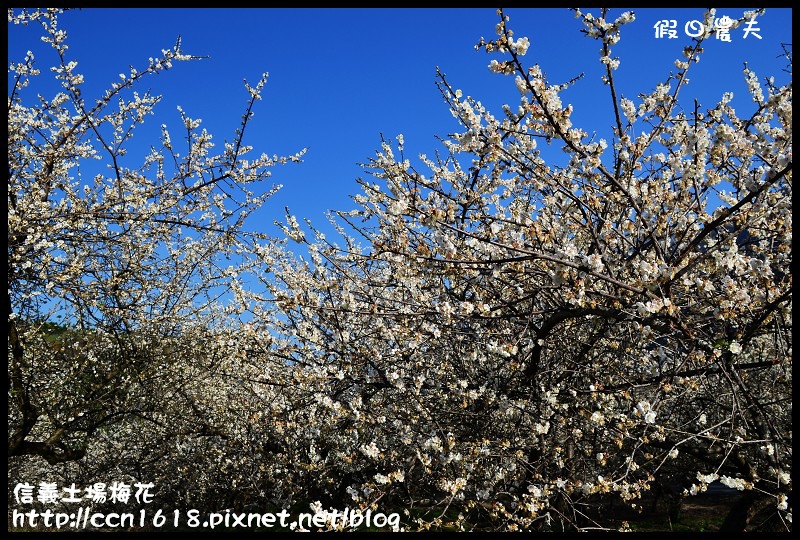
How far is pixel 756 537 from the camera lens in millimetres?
3471

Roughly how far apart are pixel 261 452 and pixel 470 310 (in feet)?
15.5

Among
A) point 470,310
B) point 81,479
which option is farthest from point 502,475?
point 81,479

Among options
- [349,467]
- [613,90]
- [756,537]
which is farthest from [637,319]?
[349,467]

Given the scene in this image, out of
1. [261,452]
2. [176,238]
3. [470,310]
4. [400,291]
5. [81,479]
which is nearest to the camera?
[470,310]

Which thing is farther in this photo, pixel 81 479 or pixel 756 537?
pixel 81 479

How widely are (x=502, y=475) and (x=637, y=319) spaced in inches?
70.9

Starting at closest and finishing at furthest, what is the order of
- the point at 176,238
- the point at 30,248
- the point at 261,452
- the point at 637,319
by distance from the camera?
the point at 637,319, the point at 30,248, the point at 261,452, the point at 176,238

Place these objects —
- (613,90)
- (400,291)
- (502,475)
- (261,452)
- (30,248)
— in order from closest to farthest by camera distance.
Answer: (613,90), (502,475), (30,248), (400,291), (261,452)

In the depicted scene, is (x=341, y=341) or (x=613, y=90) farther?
(x=341, y=341)

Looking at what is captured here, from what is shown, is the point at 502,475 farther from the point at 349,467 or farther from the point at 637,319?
the point at 349,467

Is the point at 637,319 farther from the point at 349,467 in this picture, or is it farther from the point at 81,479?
the point at 81,479

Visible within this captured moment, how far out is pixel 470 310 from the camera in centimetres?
355

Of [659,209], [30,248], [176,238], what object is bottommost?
[659,209]

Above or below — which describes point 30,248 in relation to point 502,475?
above
